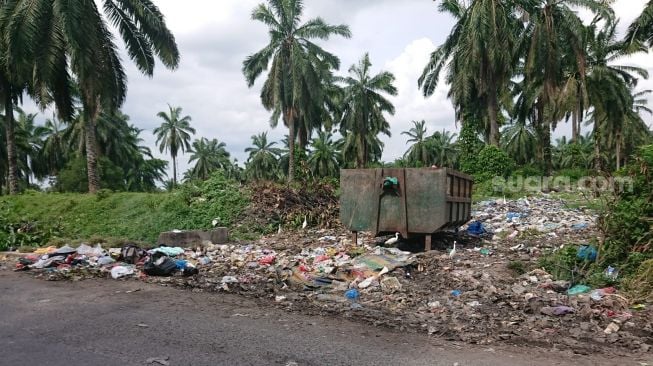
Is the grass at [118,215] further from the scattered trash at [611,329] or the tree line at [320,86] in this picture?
the scattered trash at [611,329]

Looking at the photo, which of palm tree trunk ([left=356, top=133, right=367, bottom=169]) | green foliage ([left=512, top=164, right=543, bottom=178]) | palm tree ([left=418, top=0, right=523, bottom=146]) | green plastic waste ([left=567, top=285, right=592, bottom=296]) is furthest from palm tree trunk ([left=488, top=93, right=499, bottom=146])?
green plastic waste ([left=567, top=285, right=592, bottom=296])

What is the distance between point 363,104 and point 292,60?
1010cm

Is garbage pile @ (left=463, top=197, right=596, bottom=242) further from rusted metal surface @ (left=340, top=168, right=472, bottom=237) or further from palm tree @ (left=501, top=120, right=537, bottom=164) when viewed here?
palm tree @ (left=501, top=120, right=537, bottom=164)

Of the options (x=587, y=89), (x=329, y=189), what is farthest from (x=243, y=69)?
(x=587, y=89)

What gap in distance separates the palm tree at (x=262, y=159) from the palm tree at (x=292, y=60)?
1771 centimetres

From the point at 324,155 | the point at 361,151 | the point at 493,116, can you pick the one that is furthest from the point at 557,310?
the point at 324,155

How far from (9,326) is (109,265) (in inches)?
119

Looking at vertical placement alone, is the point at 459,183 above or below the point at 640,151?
below

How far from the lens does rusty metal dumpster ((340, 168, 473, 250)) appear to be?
712 centimetres

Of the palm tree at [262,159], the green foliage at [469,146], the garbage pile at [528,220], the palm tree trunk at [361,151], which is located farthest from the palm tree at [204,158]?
the garbage pile at [528,220]

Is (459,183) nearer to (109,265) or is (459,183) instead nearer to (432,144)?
(109,265)

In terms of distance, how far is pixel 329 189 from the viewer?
13391 mm

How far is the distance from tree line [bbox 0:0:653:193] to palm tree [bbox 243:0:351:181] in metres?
0.08

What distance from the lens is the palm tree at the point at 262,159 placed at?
4569 centimetres
